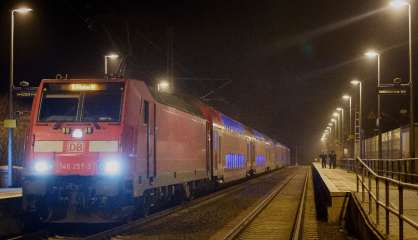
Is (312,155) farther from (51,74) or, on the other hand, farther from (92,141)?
(92,141)

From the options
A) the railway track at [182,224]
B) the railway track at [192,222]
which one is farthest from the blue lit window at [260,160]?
the railway track at [182,224]

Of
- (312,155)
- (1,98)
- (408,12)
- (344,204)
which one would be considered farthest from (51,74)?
(312,155)

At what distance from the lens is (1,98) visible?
41438 millimetres

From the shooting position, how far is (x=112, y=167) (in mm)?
15094

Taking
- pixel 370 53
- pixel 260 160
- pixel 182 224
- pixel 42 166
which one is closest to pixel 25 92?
pixel 42 166

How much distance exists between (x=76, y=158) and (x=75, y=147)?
0.27 metres

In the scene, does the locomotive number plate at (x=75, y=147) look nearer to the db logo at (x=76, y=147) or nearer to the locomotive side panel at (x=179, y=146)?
the db logo at (x=76, y=147)

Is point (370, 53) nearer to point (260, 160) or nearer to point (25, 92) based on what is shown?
point (260, 160)

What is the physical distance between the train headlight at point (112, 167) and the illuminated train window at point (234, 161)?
736 inches

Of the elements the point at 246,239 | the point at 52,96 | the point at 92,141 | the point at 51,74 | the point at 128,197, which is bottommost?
the point at 246,239

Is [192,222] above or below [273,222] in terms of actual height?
above

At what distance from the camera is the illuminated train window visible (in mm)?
34016

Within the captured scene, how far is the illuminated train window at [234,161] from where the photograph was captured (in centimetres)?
3402

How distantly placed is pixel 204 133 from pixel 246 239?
1186 cm
